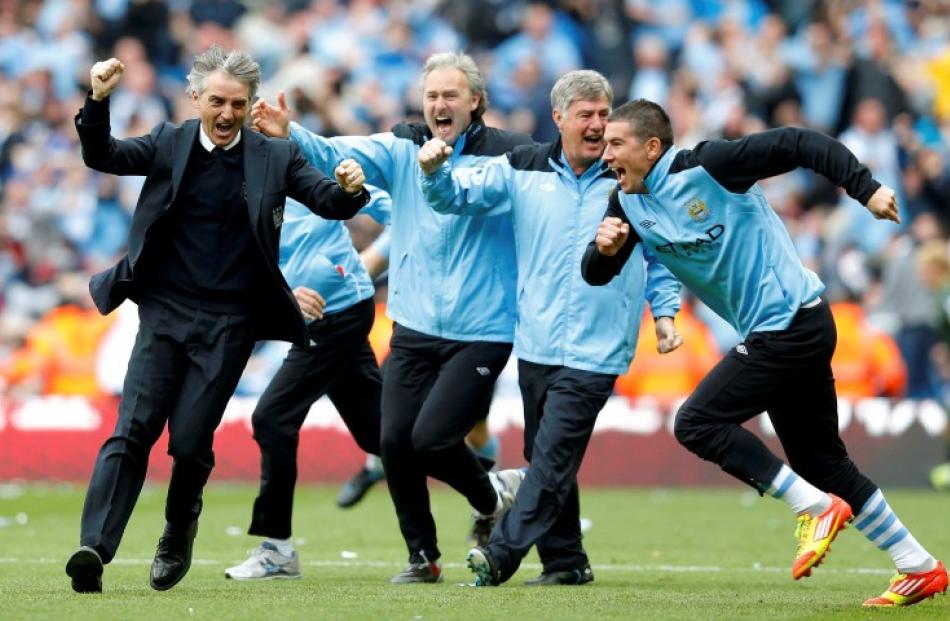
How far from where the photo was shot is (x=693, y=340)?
1791 centimetres

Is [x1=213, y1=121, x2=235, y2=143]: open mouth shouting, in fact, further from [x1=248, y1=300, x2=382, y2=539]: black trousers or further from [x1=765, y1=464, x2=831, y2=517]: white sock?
[x1=765, y1=464, x2=831, y2=517]: white sock

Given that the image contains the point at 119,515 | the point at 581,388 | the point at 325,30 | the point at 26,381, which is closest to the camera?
the point at 119,515

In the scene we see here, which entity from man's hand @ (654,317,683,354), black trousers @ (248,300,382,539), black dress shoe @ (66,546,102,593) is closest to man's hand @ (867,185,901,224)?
man's hand @ (654,317,683,354)

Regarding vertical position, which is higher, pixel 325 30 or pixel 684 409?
pixel 325 30

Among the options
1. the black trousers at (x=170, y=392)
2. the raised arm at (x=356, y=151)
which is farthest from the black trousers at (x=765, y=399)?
the raised arm at (x=356, y=151)

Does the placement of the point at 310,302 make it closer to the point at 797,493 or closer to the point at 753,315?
the point at 753,315

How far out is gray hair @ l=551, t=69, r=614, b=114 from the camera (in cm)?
911

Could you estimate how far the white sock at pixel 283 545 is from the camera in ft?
32.0

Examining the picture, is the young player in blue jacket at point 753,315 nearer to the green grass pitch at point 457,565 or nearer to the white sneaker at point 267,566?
the green grass pitch at point 457,565

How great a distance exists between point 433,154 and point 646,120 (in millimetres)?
1077

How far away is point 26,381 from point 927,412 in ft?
30.3

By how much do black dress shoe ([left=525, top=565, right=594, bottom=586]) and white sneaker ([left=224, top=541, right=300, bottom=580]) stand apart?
50.6 inches

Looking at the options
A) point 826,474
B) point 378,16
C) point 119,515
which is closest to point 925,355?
point 378,16

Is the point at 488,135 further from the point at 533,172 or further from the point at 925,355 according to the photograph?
the point at 925,355
